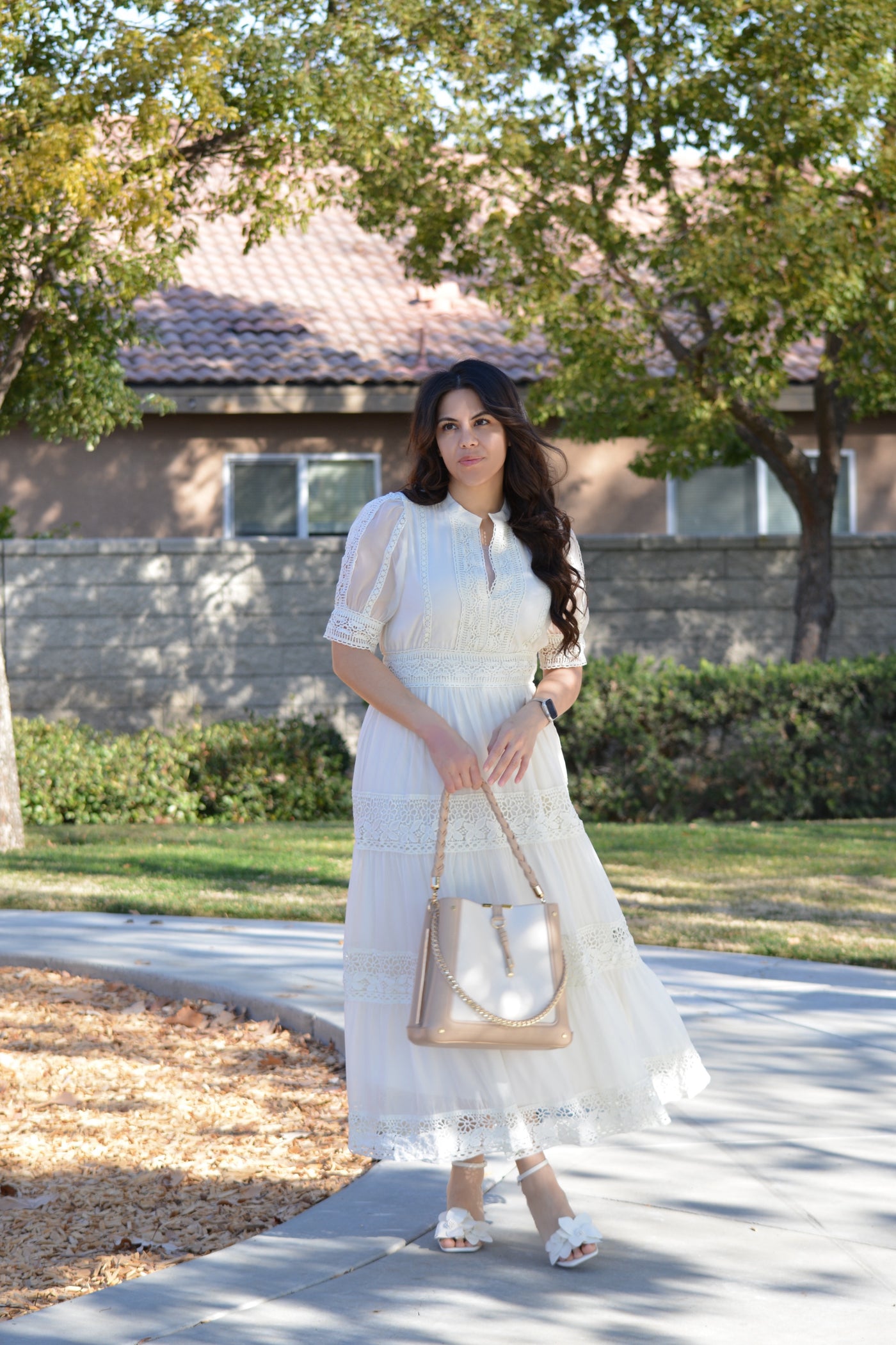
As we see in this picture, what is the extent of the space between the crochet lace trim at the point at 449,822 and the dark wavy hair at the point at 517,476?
18.8 inches

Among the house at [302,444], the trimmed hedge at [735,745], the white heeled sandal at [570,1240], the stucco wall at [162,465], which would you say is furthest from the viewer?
the stucco wall at [162,465]

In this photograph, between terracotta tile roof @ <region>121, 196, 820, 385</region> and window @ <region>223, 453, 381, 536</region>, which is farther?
window @ <region>223, 453, 381, 536</region>

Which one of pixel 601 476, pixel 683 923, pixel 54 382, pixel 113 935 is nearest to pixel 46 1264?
pixel 113 935

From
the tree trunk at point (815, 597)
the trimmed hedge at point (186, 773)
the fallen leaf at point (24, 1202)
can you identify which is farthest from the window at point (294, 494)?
the fallen leaf at point (24, 1202)

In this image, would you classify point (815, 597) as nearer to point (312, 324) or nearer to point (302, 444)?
point (302, 444)

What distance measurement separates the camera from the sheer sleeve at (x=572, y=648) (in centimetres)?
370

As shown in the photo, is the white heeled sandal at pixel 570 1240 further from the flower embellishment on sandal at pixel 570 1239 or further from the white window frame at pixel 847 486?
the white window frame at pixel 847 486

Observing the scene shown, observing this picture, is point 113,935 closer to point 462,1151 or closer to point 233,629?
point 462,1151

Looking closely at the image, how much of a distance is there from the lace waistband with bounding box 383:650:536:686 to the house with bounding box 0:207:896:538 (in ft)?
42.7

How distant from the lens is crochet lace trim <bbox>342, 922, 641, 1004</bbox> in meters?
3.36

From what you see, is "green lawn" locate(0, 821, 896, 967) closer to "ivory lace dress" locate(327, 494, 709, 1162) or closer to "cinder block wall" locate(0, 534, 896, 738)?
"cinder block wall" locate(0, 534, 896, 738)

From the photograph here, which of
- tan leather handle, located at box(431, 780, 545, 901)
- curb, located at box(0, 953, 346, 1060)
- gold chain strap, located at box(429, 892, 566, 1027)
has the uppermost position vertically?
tan leather handle, located at box(431, 780, 545, 901)

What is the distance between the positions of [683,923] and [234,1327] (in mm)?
4896

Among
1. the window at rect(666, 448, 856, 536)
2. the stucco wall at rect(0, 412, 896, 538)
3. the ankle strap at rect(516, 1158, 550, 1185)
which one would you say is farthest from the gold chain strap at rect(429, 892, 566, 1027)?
the window at rect(666, 448, 856, 536)
